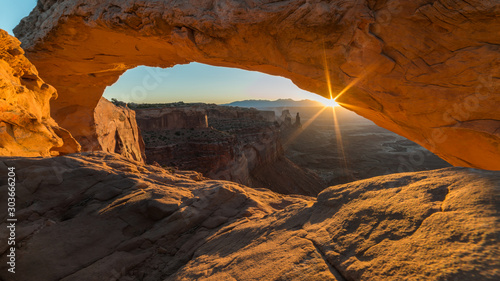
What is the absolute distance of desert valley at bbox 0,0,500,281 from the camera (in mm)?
2168

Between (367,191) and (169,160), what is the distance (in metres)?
21.9

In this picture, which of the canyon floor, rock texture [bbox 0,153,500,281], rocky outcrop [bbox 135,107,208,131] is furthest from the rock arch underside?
the canyon floor

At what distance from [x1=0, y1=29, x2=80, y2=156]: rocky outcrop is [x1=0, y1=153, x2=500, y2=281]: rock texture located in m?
1.36

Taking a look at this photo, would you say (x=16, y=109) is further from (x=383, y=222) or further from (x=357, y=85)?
(x=357, y=85)

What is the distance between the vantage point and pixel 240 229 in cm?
395

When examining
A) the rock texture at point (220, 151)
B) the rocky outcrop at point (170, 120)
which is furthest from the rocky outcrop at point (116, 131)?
the rocky outcrop at point (170, 120)

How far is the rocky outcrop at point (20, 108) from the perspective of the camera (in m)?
4.97

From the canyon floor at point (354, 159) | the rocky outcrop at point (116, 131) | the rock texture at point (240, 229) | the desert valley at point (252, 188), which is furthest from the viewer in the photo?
the canyon floor at point (354, 159)

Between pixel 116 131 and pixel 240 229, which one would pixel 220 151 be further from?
pixel 240 229

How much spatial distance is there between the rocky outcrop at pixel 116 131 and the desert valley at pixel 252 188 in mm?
2260

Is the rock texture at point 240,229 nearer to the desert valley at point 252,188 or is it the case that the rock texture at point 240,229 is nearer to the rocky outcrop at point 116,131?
the desert valley at point 252,188

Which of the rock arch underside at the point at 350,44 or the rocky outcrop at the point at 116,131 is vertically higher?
the rock arch underside at the point at 350,44

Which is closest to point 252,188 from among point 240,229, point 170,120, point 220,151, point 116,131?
point 240,229

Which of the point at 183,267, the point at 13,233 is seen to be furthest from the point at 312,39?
the point at 13,233
